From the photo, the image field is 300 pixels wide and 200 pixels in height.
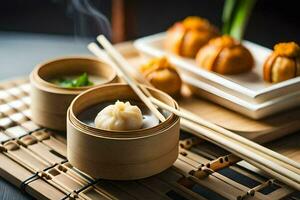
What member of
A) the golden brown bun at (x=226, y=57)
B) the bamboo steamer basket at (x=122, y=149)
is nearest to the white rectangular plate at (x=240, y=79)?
the golden brown bun at (x=226, y=57)

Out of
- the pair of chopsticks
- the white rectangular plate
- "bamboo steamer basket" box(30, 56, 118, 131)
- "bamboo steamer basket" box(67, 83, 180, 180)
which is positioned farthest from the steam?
"bamboo steamer basket" box(67, 83, 180, 180)

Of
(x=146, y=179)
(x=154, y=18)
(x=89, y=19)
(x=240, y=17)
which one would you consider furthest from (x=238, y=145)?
(x=154, y=18)

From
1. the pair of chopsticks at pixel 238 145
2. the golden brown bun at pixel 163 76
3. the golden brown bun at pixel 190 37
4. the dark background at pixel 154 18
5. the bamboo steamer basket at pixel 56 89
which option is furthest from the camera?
the dark background at pixel 154 18

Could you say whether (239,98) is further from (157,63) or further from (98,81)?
(98,81)

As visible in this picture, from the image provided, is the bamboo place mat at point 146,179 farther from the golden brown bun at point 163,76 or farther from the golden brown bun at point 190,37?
the golden brown bun at point 190,37

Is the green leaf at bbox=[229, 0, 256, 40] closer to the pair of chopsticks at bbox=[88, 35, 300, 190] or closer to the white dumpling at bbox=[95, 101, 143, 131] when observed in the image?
the pair of chopsticks at bbox=[88, 35, 300, 190]

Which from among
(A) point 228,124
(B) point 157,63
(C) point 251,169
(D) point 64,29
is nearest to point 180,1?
(D) point 64,29

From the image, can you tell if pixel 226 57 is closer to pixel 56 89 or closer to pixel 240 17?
pixel 240 17
